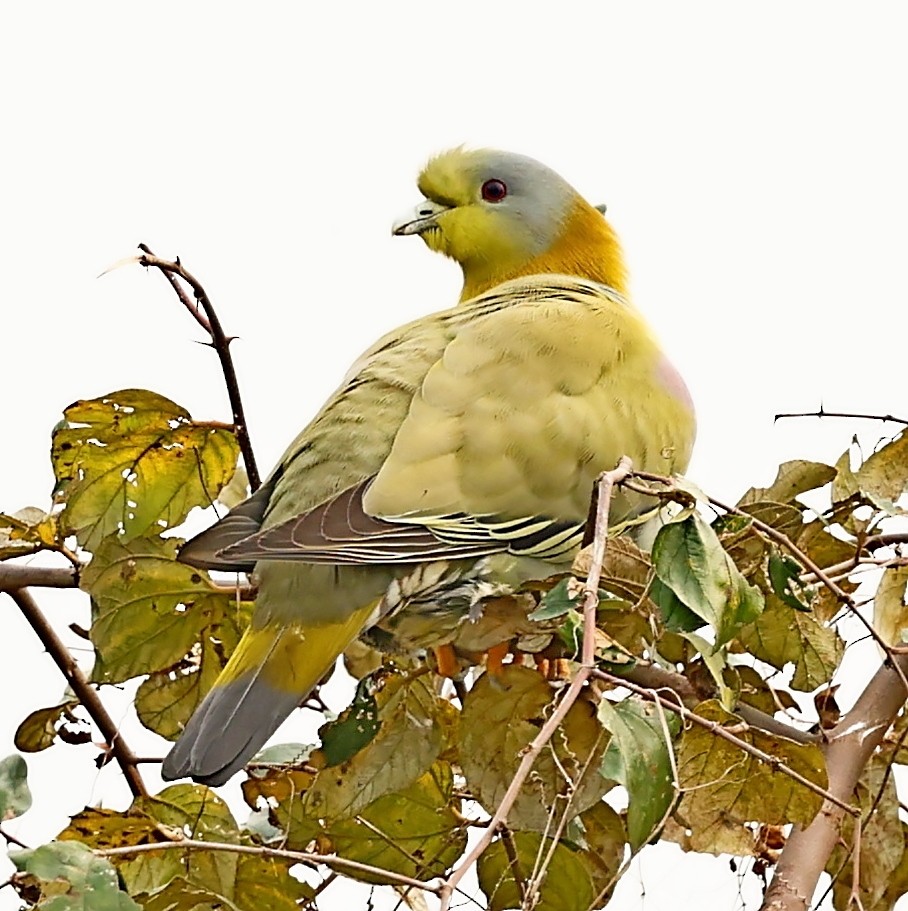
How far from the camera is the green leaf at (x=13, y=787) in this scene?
1.01 m

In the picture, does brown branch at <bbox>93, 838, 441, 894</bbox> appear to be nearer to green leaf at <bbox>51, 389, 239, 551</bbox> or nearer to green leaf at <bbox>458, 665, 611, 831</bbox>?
green leaf at <bbox>458, 665, 611, 831</bbox>

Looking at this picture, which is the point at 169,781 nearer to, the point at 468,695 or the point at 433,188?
the point at 468,695

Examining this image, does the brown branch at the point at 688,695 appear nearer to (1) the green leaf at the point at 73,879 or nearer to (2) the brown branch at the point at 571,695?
(2) the brown branch at the point at 571,695

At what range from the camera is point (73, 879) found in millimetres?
718

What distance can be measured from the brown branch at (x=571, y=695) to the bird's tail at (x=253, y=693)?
1.24ft

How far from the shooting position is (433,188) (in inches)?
71.8

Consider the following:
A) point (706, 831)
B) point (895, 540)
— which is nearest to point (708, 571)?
point (706, 831)

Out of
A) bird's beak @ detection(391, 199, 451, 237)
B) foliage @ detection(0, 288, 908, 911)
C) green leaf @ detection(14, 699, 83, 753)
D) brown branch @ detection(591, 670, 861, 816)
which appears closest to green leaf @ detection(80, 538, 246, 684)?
foliage @ detection(0, 288, 908, 911)

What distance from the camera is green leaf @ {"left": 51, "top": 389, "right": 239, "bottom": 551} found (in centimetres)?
115

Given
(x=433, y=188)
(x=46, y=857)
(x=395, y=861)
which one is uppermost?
(x=433, y=188)

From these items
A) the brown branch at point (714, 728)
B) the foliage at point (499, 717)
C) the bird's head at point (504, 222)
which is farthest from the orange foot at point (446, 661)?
the bird's head at point (504, 222)

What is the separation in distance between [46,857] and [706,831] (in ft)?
1.34

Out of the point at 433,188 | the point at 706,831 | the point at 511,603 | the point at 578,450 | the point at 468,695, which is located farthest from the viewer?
the point at 433,188

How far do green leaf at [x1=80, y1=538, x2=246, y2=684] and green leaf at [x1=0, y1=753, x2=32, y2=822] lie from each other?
0.12 meters
